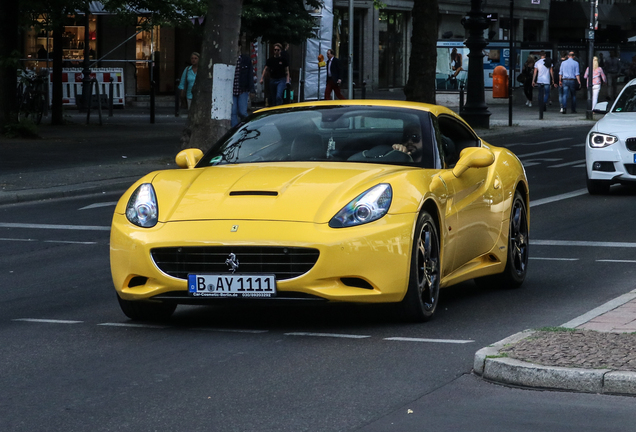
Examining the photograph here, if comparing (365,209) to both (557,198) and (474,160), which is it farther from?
(557,198)

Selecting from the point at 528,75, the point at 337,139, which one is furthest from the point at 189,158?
the point at 528,75

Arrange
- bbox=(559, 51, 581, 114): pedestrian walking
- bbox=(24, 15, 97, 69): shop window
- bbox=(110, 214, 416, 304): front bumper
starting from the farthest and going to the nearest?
bbox=(24, 15, 97, 69): shop window
bbox=(559, 51, 581, 114): pedestrian walking
bbox=(110, 214, 416, 304): front bumper

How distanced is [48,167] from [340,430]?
15.4 m

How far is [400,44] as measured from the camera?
189ft

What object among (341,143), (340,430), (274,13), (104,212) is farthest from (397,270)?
(274,13)

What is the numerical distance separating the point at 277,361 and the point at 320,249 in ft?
2.53

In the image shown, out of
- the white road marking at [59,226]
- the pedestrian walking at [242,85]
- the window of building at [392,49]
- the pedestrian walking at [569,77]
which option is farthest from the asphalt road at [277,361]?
the window of building at [392,49]

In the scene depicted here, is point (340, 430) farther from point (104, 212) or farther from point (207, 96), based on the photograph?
point (207, 96)

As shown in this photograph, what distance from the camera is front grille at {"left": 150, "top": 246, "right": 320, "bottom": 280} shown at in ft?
21.9

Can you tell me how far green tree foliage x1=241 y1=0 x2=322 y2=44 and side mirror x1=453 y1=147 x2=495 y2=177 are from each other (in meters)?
29.9

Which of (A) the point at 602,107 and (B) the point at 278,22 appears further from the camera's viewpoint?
(B) the point at 278,22

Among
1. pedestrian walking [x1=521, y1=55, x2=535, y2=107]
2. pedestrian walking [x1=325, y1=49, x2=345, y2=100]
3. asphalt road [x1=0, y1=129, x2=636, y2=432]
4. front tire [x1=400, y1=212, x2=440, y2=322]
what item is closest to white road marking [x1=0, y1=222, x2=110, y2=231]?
asphalt road [x1=0, y1=129, x2=636, y2=432]

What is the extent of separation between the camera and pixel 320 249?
662 cm

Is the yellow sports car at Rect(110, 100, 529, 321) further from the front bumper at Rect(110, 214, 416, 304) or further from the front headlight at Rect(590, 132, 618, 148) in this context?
the front headlight at Rect(590, 132, 618, 148)
